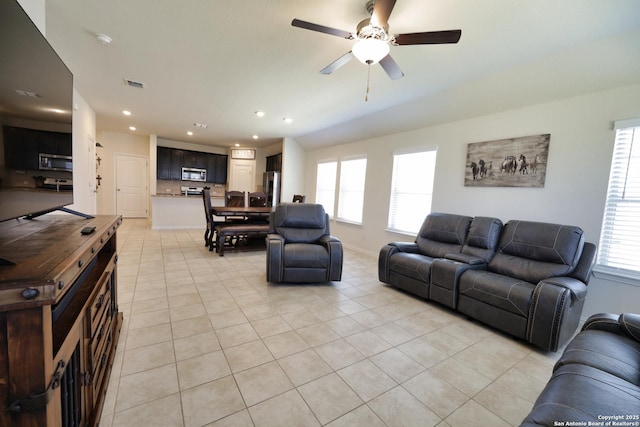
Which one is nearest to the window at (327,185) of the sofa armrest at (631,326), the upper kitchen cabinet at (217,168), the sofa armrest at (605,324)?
the upper kitchen cabinet at (217,168)

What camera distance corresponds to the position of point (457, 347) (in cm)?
217

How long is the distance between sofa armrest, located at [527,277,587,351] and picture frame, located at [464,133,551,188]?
1.35 metres

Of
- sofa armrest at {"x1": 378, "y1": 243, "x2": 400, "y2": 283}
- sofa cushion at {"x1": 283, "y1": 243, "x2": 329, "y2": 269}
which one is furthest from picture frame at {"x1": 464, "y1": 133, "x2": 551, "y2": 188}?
sofa cushion at {"x1": 283, "y1": 243, "x2": 329, "y2": 269}

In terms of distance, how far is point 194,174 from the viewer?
835 cm

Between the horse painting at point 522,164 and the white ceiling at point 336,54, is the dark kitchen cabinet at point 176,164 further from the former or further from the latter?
the horse painting at point 522,164

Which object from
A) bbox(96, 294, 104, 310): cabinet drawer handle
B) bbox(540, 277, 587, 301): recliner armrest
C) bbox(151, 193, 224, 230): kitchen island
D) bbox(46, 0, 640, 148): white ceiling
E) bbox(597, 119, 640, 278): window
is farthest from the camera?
bbox(151, 193, 224, 230): kitchen island

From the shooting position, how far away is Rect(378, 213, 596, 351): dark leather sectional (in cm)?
213

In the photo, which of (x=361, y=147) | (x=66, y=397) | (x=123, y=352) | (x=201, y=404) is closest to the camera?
(x=66, y=397)

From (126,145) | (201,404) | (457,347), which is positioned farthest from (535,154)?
(126,145)

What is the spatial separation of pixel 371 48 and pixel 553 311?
2480 millimetres

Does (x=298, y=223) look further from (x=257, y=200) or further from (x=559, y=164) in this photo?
(x=559, y=164)

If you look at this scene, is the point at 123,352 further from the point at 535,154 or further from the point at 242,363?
the point at 535,154

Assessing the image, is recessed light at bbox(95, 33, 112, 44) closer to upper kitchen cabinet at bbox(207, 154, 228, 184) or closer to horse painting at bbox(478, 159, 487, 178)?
horse painting at bbox(478, 159, 487, 178)

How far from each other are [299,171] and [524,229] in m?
5.54
